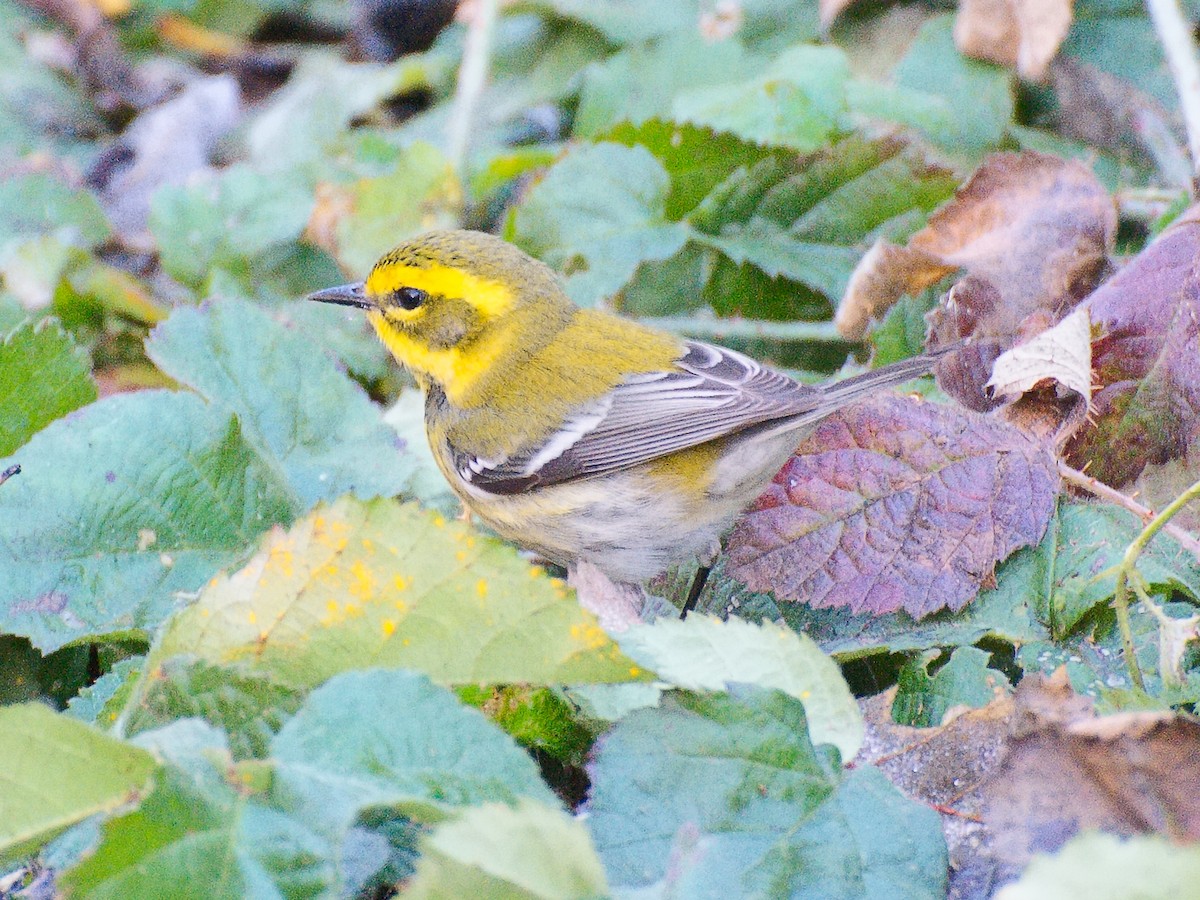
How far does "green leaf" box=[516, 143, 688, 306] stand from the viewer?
3.56 meters

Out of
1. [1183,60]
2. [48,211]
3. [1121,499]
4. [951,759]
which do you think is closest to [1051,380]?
[1121,499]

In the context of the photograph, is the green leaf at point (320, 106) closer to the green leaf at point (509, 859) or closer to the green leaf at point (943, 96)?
the green leaf at point (943, 96)

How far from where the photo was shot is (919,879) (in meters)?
1.75

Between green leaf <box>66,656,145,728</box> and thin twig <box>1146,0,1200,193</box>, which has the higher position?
thin twig <box>1146,0,1200,193</box>

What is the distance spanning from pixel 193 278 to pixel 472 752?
2.74 metres

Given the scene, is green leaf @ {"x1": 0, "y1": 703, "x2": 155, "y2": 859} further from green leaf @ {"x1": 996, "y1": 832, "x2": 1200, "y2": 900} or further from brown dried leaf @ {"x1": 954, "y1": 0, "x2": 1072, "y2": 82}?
brown dried leaf @ {"x1": 954, "y1": 0, "x2": 1072, "y2": 82}

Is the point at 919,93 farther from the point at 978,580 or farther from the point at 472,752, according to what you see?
the point at 472,752

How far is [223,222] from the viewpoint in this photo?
13.1 feet

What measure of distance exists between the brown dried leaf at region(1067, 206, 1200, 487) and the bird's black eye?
1.63m

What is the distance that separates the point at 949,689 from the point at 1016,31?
2.49 m

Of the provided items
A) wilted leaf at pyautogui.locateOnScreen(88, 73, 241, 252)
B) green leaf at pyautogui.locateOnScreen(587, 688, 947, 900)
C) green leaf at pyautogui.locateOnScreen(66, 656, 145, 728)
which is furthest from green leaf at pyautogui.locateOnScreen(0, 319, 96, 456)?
wilted leaf at pyautogui.locateOnScreen(88, 73, 241, 252)

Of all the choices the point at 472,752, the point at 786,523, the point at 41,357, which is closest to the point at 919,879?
the point at 472,752

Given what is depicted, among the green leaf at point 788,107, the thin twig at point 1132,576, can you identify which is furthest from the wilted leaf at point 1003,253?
the thin twig at point 1132,576

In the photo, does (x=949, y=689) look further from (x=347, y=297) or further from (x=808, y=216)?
(x=347, y=297)
